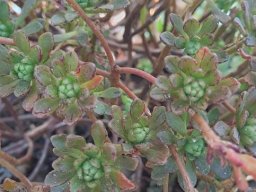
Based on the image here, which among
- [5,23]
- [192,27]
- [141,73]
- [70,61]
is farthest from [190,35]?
[5,23]

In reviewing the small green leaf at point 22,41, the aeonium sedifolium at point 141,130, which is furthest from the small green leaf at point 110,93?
the small green leaf at point 22,41

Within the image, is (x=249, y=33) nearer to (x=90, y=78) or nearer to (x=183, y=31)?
(x=183, y=31)

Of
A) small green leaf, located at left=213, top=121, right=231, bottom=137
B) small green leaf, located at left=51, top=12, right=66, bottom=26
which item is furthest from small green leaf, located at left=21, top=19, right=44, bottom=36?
small green leaf, located at left=213, top=121, right=231, bottom=137

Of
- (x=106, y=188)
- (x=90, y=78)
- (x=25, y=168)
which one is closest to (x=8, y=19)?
(x=90, y=78)

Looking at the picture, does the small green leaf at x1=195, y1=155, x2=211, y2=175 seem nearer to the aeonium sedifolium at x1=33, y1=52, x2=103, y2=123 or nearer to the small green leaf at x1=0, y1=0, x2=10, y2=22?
the aeonium sedifolium at x1=33, y1=52, x2=103, y2=123

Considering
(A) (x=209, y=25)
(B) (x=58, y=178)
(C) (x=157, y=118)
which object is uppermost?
(A) (x=209, y=25)

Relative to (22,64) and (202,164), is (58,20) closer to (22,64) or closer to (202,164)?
(22,64)

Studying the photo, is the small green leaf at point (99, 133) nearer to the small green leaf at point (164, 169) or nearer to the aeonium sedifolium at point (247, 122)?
the small green leaf at point (164, 169)
